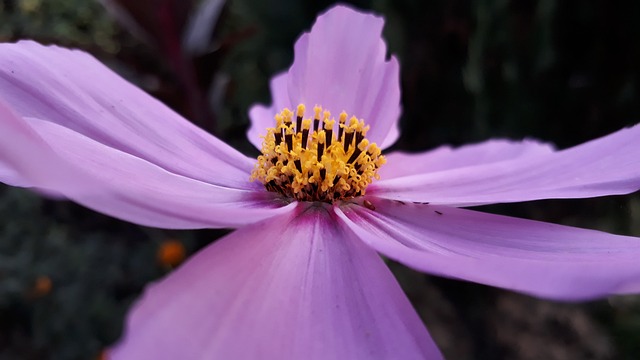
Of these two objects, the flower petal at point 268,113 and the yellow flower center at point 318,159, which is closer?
the yellow flower center at point 318,159

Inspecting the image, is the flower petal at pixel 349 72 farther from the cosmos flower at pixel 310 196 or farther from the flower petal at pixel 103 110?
the flower petal at pixel 103 110

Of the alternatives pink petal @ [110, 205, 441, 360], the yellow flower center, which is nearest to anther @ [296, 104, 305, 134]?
the yellow flower center

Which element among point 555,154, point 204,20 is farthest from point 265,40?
point 555,154

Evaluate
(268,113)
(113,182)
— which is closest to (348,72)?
(268,113)

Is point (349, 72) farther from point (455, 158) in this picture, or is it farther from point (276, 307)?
point (276, 307)

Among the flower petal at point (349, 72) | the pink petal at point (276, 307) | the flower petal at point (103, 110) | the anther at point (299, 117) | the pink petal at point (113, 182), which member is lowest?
the pink petal at point (276, 307)

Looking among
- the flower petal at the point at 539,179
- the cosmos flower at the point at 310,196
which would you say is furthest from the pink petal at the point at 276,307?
the flower petal at the point at 539,179

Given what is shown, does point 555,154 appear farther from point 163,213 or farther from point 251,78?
point 251,78

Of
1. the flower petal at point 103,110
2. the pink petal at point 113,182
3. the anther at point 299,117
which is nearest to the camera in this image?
the pink petal at point 113,182
